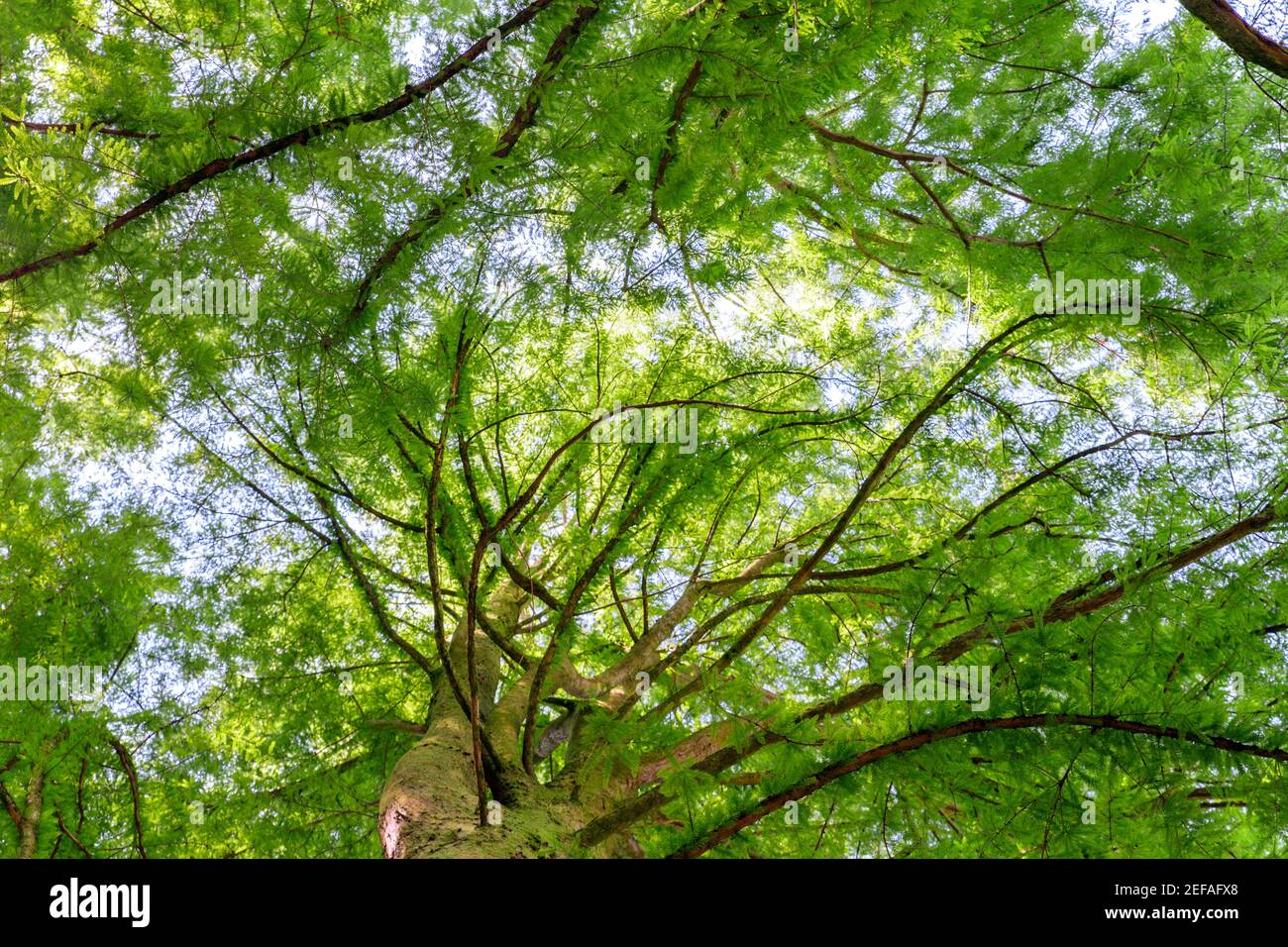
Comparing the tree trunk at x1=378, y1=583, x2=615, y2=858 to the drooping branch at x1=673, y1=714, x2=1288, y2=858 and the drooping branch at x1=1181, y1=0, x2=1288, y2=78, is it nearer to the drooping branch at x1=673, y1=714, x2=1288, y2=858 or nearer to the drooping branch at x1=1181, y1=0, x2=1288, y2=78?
the drooping branch at x1=673, y1=714, x2=1288, y2=858

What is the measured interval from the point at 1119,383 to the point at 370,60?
324 cm

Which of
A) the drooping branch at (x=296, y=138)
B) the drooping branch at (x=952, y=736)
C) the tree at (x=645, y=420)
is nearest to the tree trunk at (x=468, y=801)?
the tree at (x=645, y=420)

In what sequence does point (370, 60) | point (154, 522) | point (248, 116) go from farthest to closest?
1. point (154, 522)
2. point (370, 60)
3. point (248, 116)

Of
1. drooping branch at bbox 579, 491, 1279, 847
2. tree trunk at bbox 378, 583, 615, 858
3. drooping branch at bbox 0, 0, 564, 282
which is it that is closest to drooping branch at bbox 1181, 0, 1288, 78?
drooping branch at bbox 579, 491, 1279, 847

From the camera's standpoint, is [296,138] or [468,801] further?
[468,801]

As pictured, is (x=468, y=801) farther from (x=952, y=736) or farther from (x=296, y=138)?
(x=296, y=138)

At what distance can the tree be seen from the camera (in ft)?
5.41

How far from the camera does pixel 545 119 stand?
66.7 inches

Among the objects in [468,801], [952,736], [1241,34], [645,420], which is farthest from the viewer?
[645,420]

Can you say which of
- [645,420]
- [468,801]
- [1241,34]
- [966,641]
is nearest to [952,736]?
[966,641]

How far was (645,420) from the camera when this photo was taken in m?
2.77
